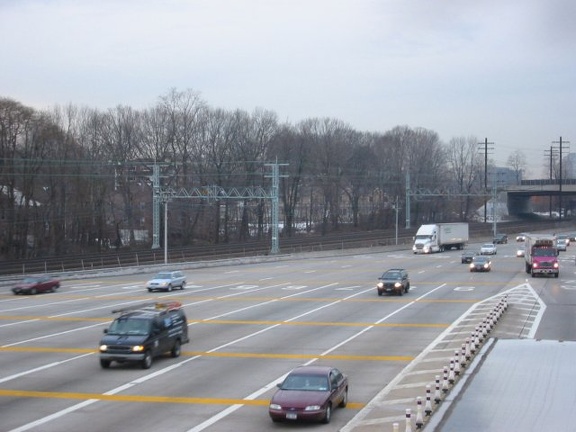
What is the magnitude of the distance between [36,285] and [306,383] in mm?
37665

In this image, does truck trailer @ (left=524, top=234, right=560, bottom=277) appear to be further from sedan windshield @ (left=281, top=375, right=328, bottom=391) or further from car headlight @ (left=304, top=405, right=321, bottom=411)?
car headlight @ (left=304, top=405, right=321, bottom=411)

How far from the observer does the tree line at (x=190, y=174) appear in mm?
89500

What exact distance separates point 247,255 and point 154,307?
61.7 m

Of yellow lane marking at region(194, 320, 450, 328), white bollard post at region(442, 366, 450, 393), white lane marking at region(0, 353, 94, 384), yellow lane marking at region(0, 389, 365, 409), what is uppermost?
white bollard post at region(442, 366, 450, 393)

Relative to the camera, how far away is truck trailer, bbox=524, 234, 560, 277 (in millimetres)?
58844

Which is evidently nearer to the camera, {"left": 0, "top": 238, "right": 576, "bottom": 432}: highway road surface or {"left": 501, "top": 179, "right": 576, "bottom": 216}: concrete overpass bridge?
{"left": 0, "top": 238, "right": 576, "bottom": 432}: highway road surface

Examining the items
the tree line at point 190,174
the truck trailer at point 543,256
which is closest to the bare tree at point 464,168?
the tree line at point 190,174

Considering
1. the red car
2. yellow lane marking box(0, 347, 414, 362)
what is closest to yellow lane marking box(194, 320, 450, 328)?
yellow lane marking box(0, 347, 414, 362)

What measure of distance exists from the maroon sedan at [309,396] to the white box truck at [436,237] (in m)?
76.1

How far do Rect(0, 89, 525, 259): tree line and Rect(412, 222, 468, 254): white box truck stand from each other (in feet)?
38.3

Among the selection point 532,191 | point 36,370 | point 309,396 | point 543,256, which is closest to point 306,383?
point 309,396

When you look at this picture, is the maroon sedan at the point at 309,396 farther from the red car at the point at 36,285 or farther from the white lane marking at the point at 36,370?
the red car at the point at 36,285

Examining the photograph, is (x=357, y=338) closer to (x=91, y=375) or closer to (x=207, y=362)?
(x=207, y=362)

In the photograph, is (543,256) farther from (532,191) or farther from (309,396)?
(532,191)
